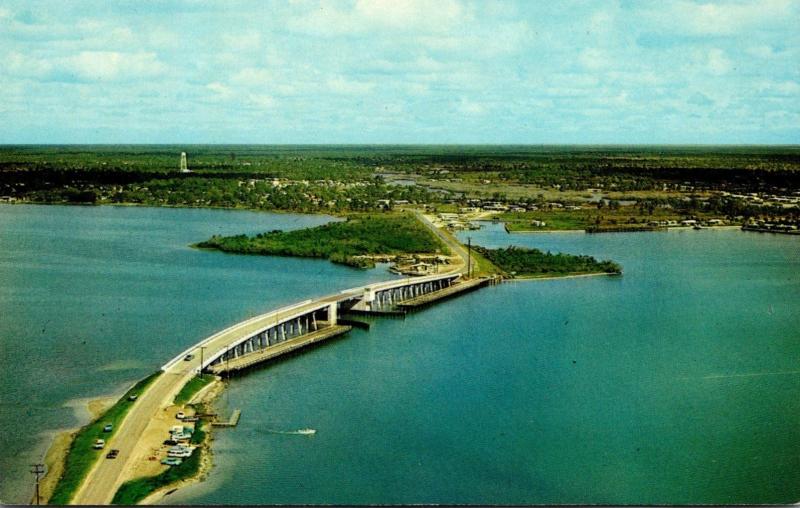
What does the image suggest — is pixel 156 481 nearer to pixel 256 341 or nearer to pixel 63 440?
pixel 63 440

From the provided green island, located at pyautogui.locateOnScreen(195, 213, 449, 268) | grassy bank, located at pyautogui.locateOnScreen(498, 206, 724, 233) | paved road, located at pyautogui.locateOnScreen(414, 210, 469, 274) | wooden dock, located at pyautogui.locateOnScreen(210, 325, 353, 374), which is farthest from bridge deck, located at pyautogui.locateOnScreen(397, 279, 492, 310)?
grassy bank, located at pyautogui.locateOnScreen(498, 206, 724, 233)

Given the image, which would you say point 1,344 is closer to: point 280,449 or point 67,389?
point 67,389

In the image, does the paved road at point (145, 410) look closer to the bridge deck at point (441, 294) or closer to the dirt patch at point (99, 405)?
the dirt patch at point (99, 405)

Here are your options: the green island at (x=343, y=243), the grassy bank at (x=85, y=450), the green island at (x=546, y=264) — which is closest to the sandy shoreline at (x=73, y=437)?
the grassy bank at (x=85, y=450)

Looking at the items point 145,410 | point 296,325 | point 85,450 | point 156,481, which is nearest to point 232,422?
point 145,410

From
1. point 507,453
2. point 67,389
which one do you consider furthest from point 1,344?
point 507,453

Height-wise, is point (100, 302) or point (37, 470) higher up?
point (100, 302)

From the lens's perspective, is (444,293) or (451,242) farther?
(451,242)
